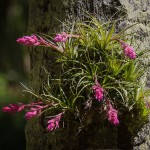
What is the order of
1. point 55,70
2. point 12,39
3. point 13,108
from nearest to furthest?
point 13,108 < point 55,70 < point 12,39

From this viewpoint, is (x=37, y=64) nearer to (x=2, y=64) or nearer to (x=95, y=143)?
(x=95, y=143)

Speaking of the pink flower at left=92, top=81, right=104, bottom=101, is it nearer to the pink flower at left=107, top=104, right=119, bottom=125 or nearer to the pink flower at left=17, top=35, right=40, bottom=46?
the pink flower at left=107, top=104, right=119, bottom=125

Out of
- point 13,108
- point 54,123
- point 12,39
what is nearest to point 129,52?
point 54,123

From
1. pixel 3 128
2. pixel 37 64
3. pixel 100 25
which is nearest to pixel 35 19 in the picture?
pixel 37 64

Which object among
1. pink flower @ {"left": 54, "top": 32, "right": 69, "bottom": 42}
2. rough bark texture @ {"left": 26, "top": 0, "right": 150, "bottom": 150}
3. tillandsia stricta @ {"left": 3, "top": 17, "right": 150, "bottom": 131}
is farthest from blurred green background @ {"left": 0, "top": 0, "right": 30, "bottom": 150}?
pink flower @ {"left": 54, "top": 32, "right": 69, "bottom": 42}

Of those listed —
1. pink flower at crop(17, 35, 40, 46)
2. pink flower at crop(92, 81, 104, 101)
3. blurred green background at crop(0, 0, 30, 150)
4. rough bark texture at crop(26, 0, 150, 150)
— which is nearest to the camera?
pink flower at crop(92, 81, 104, 101)

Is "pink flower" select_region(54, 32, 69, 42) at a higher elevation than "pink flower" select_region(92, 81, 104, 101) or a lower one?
higher

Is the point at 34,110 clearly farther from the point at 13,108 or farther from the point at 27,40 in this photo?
the point at 27,40
